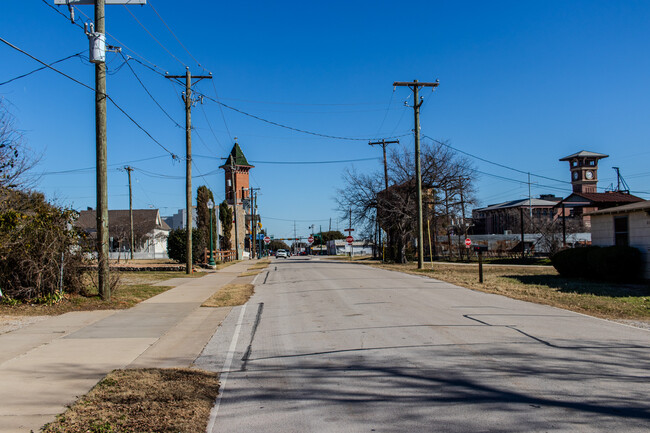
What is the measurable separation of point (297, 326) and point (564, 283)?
13.8m

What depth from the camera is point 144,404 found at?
549 centimetres

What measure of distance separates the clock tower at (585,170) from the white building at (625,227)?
53073 millimetres

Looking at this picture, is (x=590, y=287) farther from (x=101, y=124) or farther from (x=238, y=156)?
(x=238, y=156)

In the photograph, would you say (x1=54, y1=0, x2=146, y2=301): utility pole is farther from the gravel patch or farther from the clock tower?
the clock tower

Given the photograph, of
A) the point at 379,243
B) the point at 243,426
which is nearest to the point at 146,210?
the point at 379,243

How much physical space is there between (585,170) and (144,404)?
77848 mm

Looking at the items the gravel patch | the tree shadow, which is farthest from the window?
the gravel patch

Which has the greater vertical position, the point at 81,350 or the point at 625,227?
the point at 625,227

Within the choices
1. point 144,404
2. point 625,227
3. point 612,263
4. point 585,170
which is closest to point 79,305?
point 144,404

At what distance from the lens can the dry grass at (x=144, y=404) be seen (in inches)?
192

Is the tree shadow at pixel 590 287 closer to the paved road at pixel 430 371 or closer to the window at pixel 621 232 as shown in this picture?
the window at pixel 621 232

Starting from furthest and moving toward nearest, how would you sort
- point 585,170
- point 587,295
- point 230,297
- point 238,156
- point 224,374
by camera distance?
point 238,156
point 585,170
point 230,297
point 587,295
point 224,374

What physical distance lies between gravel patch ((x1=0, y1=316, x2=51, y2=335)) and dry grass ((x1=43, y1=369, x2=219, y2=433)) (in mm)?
4825

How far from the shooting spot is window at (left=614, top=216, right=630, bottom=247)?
21.2m
